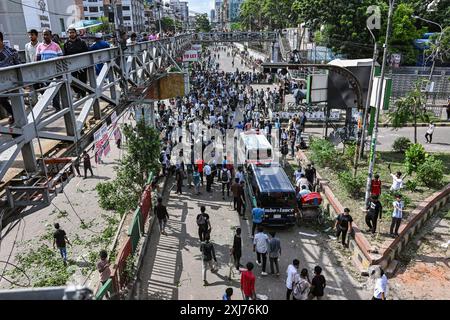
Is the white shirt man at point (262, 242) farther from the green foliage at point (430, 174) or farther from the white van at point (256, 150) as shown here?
the green foliage at point (430, 174)

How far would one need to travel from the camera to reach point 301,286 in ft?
26.2

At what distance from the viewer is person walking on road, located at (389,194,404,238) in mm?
10492

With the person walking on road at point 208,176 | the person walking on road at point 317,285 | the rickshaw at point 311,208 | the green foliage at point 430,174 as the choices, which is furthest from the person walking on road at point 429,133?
the person walking on road at point 317,285

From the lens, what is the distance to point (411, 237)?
1194 centimetres

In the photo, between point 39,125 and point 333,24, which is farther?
point 333,24

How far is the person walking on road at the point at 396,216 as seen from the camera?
10492 millimetres

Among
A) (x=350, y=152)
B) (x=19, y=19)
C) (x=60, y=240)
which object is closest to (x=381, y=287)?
(x=60, y=240)

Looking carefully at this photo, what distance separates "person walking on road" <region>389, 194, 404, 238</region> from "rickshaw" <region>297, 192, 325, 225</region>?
2425 millimetres

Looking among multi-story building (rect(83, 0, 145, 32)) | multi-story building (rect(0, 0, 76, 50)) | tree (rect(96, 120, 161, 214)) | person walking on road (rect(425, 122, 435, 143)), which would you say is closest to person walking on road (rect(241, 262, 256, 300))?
tree (rect(96, 120, 161, 214))

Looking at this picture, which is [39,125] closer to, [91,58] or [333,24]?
[91,58]

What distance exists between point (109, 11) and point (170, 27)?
100359 millimetres

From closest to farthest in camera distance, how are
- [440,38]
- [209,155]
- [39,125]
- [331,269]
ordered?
1. [39,125]
2. [331,269]
3. [209,155]
4. [440,38]

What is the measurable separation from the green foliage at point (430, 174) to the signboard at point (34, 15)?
126 feet

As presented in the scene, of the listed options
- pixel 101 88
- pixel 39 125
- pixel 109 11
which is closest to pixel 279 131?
pixel 109 11
